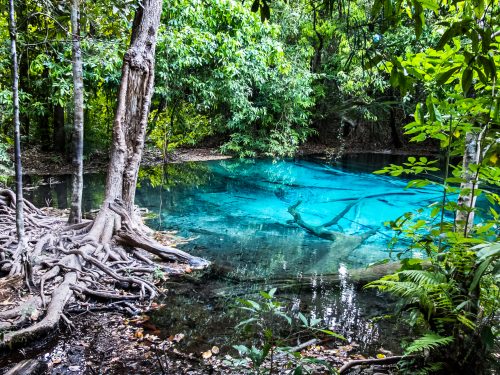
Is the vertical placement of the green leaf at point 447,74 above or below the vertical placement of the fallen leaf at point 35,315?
above

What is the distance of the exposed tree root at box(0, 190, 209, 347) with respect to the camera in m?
3.18

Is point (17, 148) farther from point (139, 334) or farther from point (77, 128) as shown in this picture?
point (139, 334)

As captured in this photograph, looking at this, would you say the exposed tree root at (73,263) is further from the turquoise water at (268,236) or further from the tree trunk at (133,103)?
the turquoise water at (268,236)

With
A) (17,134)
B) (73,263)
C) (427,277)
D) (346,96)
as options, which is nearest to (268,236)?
(73,263)

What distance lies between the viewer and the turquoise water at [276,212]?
5539mm

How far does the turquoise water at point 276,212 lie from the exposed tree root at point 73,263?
0.97 m

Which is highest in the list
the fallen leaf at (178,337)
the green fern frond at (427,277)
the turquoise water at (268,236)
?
the green fern frond at (427,277)

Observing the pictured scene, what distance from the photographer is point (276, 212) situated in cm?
837

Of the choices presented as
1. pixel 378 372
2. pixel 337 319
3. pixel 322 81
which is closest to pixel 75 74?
pixel 337 319

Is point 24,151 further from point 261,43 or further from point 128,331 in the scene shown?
point 128,331

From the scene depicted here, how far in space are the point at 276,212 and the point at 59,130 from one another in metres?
7.59

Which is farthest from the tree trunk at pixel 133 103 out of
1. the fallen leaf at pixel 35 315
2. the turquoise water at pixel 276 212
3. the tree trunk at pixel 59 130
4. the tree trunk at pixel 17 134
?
the tree trunk at pixel 59 130

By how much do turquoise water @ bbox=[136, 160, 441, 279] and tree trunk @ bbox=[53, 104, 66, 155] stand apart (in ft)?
9.95

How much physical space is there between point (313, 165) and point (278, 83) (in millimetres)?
3406
